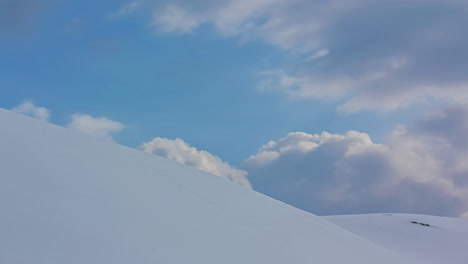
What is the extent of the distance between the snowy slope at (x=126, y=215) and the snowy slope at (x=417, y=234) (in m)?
5.64

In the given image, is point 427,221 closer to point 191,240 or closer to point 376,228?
point 376,228

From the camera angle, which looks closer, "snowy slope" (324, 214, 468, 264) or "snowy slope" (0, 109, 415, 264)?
"snowy slope" (0, 109, 415, 264)

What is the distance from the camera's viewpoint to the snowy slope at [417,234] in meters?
22.3

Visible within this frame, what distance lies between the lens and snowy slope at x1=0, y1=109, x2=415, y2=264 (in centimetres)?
912

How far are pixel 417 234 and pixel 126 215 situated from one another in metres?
19.1

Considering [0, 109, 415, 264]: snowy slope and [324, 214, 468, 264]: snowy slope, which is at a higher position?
[324, 214, 468, 264]: snowy slope

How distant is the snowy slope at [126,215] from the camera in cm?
912

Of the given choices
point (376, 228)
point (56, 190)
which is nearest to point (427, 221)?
point (376, 228)

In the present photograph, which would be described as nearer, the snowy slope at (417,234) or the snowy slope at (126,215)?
the snowy slope at (126,215)

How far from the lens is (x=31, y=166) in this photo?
38.6 feet

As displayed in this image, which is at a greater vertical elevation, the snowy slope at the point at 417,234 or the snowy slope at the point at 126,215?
the snowy slope at the point at 417,234

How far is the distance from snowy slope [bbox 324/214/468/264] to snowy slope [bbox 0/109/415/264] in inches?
222

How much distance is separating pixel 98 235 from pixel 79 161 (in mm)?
4183

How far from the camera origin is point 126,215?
10867 millimetres
